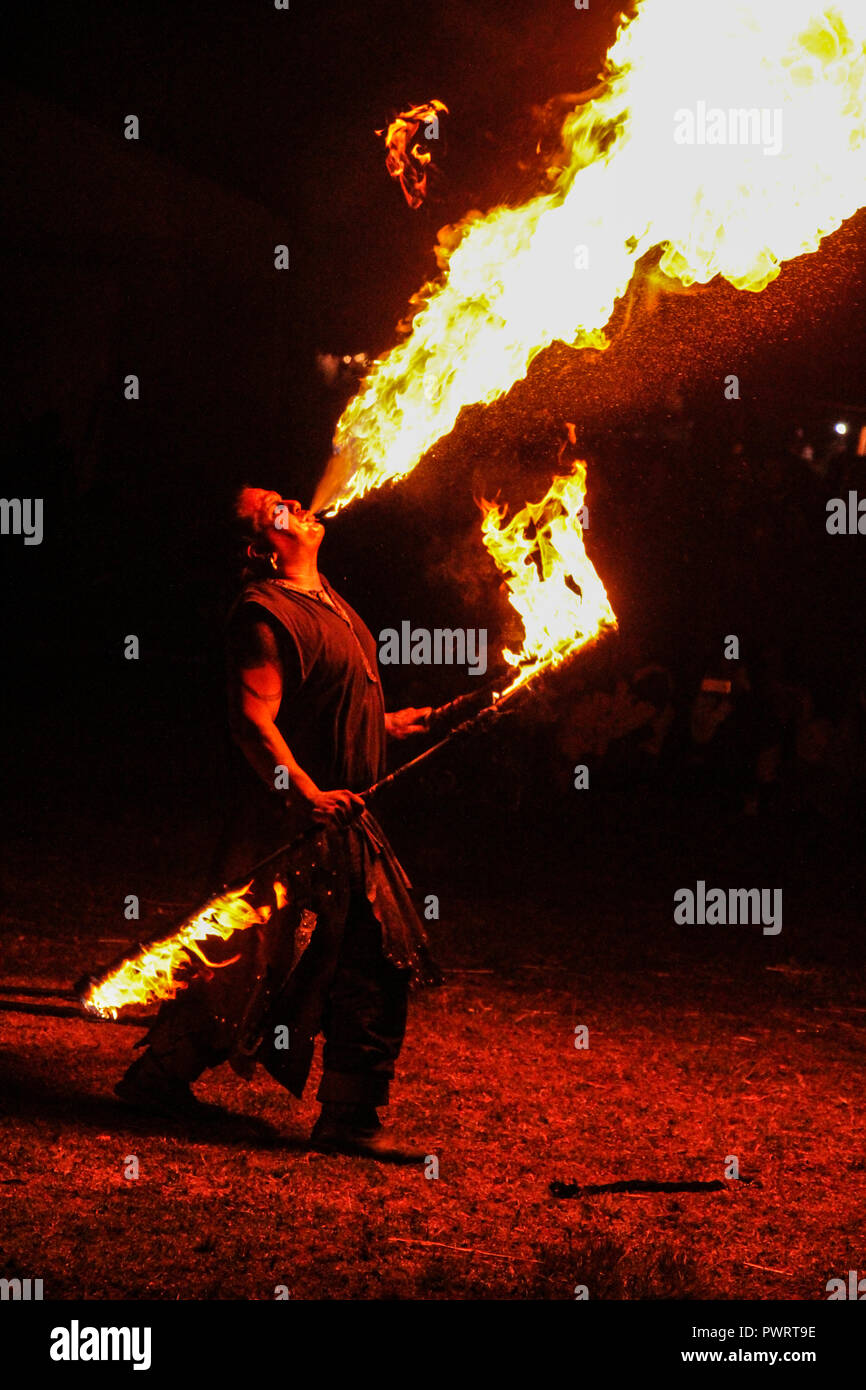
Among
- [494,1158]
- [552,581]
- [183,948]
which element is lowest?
[494,1158]

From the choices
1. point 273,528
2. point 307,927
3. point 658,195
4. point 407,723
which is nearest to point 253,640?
point 273,528

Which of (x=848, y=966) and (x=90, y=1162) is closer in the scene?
(x=90, y=1162)

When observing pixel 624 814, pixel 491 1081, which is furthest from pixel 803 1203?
pixel 624 814

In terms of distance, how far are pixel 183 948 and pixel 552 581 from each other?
1.65 meters

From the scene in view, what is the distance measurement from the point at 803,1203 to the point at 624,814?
25.1 feet

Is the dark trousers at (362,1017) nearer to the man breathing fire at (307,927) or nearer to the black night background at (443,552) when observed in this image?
the man breathing fire at (307,927)

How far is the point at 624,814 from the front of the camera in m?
11.8

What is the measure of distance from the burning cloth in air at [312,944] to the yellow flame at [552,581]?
0.60 metres

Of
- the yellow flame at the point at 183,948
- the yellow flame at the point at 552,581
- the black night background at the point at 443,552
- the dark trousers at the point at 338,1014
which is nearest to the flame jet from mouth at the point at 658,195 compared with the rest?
the black night background at the point at 443,552

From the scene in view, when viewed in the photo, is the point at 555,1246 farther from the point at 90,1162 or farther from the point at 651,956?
the point at 651,956

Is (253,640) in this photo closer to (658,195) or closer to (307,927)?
(307,927)

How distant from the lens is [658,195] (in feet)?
18.1

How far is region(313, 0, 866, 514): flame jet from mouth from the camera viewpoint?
5.21 m

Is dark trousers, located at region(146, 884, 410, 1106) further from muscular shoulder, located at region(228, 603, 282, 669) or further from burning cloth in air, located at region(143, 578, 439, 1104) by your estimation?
muscular shoulder, located at region(228, 603, 282, 669)
